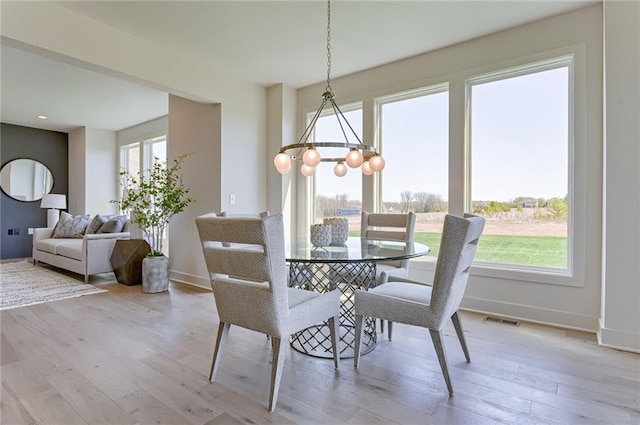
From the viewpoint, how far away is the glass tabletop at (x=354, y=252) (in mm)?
2002

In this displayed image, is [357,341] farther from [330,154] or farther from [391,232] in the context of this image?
[330,154]

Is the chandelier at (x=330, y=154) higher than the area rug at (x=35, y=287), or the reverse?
the chandelier at (x=330, y=154)

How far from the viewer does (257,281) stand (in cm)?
169

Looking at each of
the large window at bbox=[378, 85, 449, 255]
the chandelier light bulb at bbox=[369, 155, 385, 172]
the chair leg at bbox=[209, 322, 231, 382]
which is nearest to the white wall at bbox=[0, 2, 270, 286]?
the large window at bbox=[378, 85, 449, 255]

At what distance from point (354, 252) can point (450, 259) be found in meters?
0.68

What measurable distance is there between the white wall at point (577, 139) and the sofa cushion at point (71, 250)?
173 inches

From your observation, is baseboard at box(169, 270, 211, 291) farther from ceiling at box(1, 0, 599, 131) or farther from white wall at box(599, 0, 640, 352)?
white wall at box(599, 0, 640, 352)

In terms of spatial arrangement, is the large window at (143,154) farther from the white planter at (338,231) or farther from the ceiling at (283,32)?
the white planter at (338,231)

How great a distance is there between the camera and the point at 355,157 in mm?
2426

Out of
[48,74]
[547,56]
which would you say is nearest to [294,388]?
[547,56]

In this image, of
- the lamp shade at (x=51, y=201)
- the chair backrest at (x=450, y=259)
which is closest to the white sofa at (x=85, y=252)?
the lamp shade at (x=51, y=201)

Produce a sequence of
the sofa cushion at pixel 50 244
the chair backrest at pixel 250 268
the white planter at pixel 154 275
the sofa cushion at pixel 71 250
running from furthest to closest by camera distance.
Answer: the sofa cushion at pixel 50 244, the sofa cushion at pixel 71 250, the white planter at pixel 154 275, the chair backrest at pixel 250 268

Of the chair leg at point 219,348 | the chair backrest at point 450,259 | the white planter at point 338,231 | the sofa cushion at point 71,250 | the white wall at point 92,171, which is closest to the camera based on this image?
the chair backrest at point 450,259

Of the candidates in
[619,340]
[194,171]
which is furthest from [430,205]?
[194,171]
